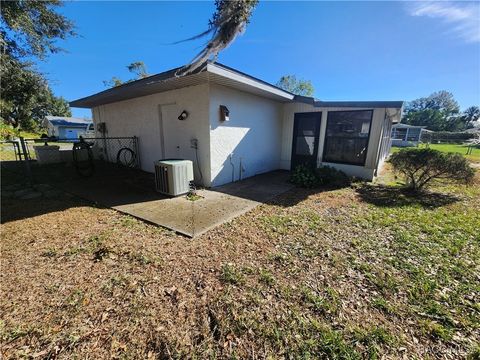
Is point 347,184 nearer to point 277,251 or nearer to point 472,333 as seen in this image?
point 277,251

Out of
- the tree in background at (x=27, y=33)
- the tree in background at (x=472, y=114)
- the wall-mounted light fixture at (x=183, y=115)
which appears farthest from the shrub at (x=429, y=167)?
the tree in background at (x=472, y=114)

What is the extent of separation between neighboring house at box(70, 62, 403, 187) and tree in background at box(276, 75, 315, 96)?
23.4m

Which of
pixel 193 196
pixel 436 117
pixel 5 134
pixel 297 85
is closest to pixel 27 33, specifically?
pixel 193 196

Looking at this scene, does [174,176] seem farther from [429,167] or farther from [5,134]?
[5,134]

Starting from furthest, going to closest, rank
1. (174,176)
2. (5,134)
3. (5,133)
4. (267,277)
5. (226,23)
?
1. (5,133)
2. (5,134)
3. (174,176)
4. (226,23)
5. (267,277)

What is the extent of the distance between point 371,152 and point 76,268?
290 inches

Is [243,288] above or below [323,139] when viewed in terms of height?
below

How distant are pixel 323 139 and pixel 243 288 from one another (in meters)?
6.31

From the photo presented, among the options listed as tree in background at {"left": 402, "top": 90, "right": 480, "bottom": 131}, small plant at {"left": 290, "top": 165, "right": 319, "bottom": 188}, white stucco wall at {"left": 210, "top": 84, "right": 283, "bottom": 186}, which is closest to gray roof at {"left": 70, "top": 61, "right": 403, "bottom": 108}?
white stucco wall at {"left": 210, "top": 84, "right": 283, "bottom": 186}

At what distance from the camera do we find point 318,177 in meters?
6.38

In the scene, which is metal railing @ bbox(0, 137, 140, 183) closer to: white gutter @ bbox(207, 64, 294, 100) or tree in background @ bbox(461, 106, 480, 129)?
white gutter @ bbox(207, 64, 294, 100)

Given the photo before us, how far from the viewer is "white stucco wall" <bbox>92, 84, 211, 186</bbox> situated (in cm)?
552

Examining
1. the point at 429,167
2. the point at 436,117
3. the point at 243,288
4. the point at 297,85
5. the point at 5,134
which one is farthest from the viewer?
the point at 436,117

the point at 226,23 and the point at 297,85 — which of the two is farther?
the point at 297,85
